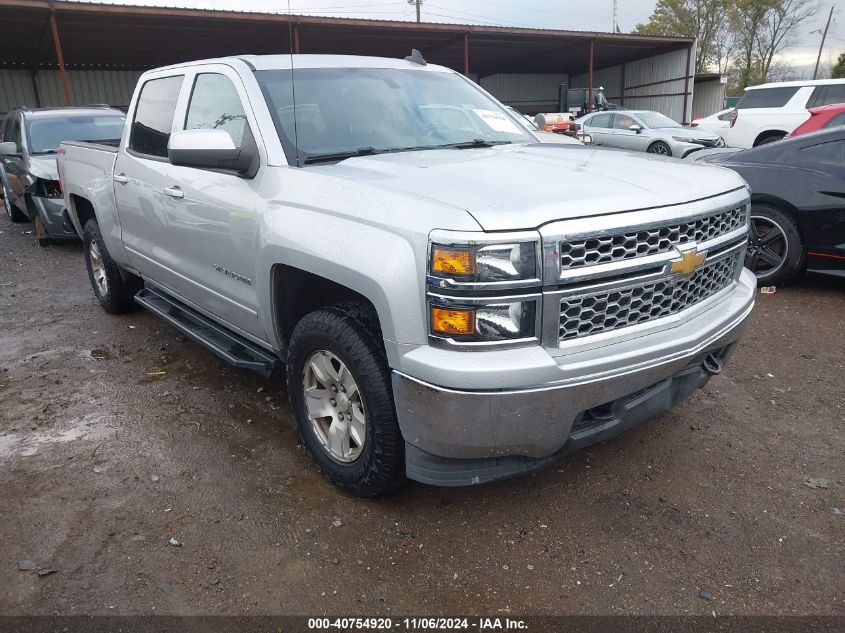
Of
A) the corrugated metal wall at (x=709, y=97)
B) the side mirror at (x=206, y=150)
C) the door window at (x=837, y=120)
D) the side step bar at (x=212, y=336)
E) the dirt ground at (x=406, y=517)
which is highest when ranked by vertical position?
the side mirror at (x=206, y=150)

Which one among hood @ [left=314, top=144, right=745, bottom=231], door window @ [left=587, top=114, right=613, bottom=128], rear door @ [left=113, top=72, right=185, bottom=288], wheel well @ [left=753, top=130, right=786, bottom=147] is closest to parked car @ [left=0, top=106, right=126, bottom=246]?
rear door @ [left=113, top=72, right=185, bottom=288]

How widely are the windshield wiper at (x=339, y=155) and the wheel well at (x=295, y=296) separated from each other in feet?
1.71

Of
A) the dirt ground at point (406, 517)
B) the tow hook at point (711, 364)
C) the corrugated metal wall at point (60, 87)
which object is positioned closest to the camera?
the dirt ground at point (406, 517)

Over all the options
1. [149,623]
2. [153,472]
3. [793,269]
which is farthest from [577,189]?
[793,269]

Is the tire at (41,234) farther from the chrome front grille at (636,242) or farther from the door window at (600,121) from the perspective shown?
the door window at (600,121)

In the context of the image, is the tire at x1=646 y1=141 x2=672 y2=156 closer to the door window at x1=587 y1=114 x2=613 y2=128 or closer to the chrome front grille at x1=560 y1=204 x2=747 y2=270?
the door window at x1=587 y1=114 x2=613 y2=128

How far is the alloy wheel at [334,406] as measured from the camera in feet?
9.25

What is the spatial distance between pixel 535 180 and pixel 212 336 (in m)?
2.24

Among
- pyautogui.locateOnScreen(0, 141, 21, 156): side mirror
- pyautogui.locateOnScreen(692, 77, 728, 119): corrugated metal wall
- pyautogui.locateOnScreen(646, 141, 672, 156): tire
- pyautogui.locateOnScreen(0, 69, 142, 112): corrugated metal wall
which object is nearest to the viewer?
pyautogui.locateOnScreen(0, 141, 21, 156): side mirror

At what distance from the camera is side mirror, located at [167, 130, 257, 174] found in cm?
302

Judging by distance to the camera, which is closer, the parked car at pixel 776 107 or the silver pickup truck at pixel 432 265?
the silver pickup truck at pixel 432 265

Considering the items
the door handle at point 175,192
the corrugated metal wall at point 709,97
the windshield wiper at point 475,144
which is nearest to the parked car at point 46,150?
the door handle at point 175,192

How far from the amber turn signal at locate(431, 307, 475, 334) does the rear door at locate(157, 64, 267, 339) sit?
1217 mm

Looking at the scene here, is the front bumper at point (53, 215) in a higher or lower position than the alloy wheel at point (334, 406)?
lower
